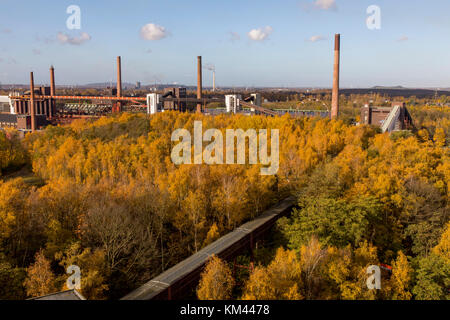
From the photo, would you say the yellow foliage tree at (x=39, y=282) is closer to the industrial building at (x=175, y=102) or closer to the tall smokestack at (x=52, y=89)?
the industrial building at (x=175, y=102)

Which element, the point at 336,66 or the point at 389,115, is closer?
the point at 336,66

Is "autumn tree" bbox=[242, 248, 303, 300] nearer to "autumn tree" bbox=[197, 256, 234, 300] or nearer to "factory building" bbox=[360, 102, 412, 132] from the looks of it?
"autumn tree" bbox=[197, 256, 234, 300]

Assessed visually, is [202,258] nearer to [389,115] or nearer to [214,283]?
[214,283]

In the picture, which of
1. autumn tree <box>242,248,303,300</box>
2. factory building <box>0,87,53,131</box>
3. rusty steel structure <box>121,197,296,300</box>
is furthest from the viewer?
factory building <box>0,87,53,131</box>

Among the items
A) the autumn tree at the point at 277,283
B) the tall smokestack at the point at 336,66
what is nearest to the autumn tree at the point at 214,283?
the autumn tree at the point at 277,283

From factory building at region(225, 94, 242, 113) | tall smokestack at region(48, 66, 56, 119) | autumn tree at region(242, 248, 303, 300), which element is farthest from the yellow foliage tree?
tall smokestack at region(48, 66, 56, 119)

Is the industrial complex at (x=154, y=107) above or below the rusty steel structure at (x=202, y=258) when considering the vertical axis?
above

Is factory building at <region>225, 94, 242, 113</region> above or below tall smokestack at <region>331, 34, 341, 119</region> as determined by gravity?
below

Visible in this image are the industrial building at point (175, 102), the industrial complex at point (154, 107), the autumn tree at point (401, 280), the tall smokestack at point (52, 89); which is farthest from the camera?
the tall smokestack at point (52, 89)

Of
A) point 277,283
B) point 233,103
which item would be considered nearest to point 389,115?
point 233,103

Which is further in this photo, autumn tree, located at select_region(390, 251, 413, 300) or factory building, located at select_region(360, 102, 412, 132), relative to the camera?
factory building, located at select_region(360, 102, 412, 132)

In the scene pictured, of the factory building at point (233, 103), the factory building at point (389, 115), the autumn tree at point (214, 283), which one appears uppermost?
the factory building at point (233, 103)

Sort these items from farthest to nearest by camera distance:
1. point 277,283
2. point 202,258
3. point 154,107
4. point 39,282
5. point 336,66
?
point 154,107 < point 336,66 < point 202,258 < point 277,283 < point 39,282
